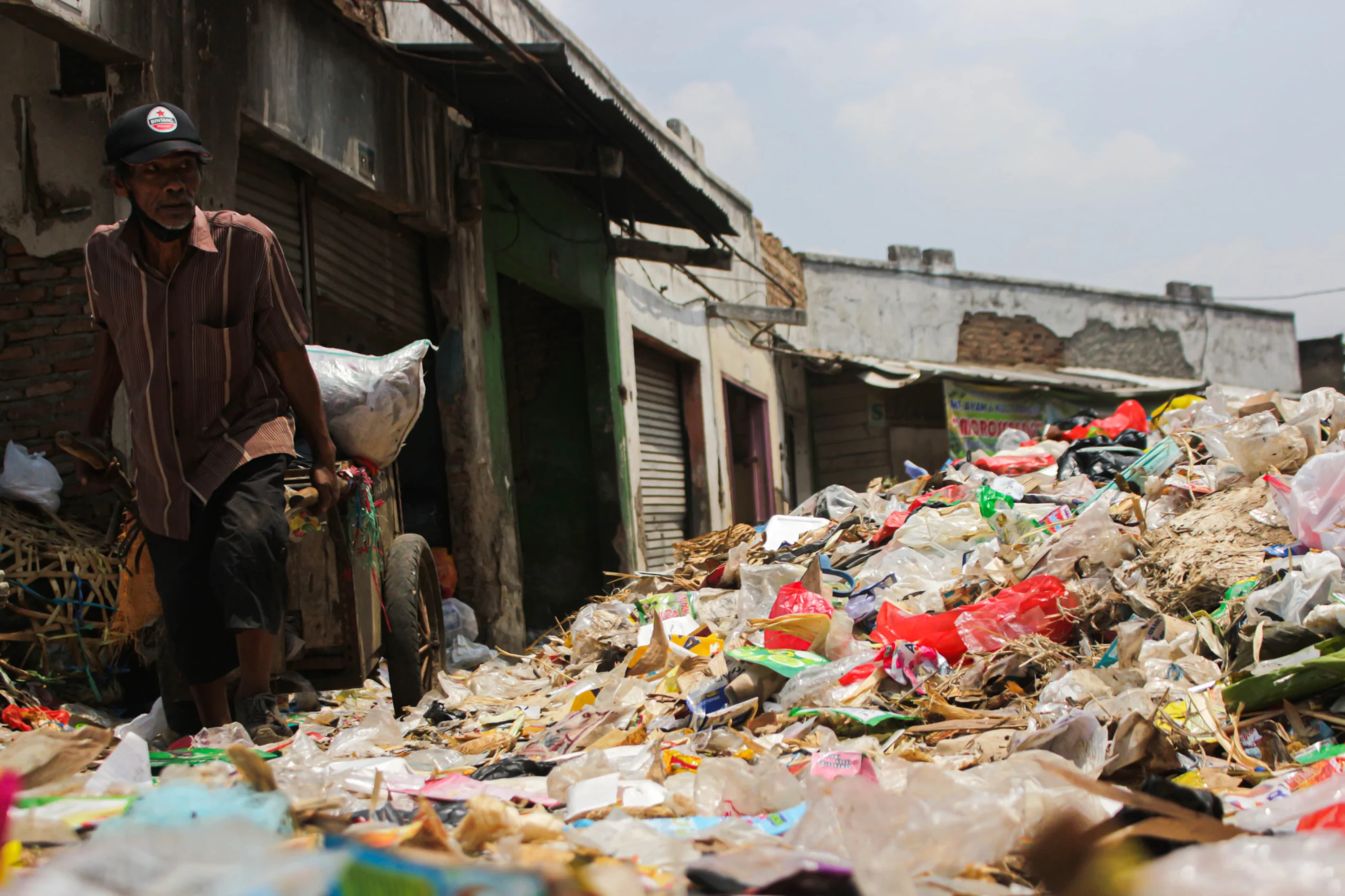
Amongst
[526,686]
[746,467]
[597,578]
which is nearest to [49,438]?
[526,686]

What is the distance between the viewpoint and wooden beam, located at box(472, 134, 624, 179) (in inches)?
278

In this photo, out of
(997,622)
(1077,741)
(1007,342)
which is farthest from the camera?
(1007,342)

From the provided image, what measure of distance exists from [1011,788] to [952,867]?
1.02ft

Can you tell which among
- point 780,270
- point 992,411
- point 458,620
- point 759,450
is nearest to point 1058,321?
point 992,411

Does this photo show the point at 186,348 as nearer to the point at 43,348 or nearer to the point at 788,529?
the point at 43,348

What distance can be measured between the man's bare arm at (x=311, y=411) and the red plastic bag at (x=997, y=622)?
6.17 ft

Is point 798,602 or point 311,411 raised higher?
point 311,411

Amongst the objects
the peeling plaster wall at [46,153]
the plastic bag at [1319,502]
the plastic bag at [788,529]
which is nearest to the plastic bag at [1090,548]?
the plastic bag at [1319,502]

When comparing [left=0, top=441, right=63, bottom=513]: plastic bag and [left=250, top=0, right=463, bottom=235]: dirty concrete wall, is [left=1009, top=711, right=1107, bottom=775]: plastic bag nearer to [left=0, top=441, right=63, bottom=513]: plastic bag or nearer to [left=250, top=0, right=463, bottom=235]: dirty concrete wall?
[left=0, top=441, right=63, bottom=513]: plastic bag

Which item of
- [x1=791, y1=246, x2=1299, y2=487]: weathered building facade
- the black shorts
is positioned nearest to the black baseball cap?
the black shorts

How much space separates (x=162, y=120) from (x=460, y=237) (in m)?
4.09

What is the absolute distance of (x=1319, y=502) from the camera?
3.44m

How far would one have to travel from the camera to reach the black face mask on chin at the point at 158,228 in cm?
276

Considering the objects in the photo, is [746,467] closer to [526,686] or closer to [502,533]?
[502,533]
